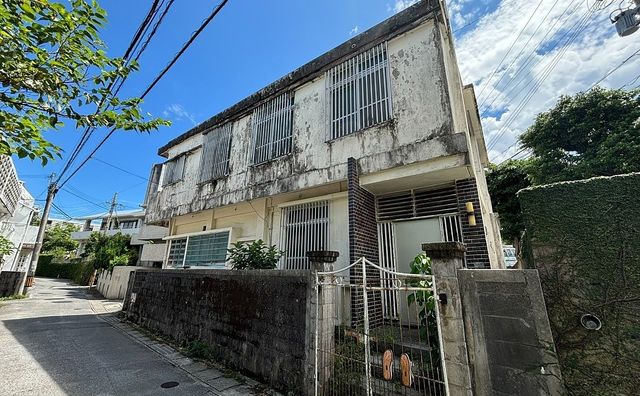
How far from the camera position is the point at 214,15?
4914 mm

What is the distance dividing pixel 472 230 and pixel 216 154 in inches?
343

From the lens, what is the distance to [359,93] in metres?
6.67

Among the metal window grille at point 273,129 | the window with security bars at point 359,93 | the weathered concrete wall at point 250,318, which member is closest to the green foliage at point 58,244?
the weathered concrete wall at point 250,318

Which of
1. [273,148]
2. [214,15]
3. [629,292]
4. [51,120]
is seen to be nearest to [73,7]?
[51,120]

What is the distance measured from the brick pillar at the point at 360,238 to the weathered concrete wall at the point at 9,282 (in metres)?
20.5

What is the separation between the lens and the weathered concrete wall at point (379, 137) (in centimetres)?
532

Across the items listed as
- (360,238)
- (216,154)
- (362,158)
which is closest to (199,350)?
(360,238)

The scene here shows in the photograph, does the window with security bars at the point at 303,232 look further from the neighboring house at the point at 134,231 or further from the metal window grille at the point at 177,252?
the neighboring house at the point at 134,231

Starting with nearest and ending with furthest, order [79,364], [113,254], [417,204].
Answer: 1. [79,364]
2. [417,204]
3. [113,254]

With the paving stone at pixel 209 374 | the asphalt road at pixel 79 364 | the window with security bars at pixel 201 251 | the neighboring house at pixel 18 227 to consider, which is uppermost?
the neighboring house at pixel 18 227

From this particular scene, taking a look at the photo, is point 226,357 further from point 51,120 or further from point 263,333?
point 51,120

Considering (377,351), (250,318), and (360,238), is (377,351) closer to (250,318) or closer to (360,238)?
(360,238)

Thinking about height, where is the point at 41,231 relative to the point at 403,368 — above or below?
above

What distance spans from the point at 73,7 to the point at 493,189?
68.6ft
